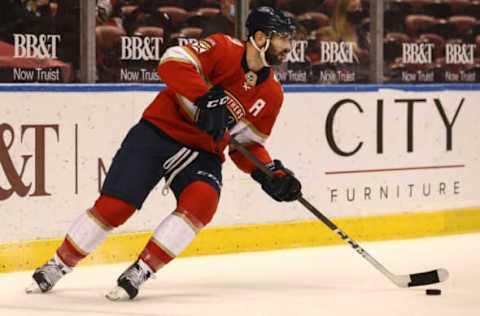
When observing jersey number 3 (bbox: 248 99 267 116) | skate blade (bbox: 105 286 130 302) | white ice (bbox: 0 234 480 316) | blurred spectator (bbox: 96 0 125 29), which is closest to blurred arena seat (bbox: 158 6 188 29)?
blurred spectator (bbox: 96 0 125 29)

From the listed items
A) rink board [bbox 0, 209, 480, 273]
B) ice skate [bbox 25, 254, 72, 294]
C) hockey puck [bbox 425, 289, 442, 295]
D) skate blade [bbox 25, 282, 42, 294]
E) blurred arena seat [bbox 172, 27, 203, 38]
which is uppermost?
blurred arena seat [bbox 172, 27, 203, 38]

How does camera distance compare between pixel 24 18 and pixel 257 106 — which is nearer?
pixel 257 106

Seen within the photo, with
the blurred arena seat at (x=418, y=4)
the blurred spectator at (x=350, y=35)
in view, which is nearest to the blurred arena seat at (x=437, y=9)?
the blurred arena seat at (x=418, y=4)

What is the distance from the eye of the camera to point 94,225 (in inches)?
232

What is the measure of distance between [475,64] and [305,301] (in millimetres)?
4166

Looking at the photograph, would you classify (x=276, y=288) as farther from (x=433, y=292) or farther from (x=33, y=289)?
(x=33, y=289)

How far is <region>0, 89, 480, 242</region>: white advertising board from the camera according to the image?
7.03 meters

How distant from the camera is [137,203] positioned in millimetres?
5883

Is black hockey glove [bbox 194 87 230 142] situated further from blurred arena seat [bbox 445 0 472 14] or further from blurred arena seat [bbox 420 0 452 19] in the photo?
blurred arena seat [bbox 445 0 472 14]

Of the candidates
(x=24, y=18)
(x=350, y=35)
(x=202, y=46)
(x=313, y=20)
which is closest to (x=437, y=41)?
(x=350, y=35)

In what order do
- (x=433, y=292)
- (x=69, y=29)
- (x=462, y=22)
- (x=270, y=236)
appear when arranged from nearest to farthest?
(x=433, y=292)
(x=69, y=29)
(x=270, y=236)
(x=462, y=22)

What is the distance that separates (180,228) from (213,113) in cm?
49

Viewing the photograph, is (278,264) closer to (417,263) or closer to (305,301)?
(417,263)

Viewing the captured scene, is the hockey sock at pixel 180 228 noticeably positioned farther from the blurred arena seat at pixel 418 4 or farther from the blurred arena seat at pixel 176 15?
the blurred arena seat at pixel 418 4
